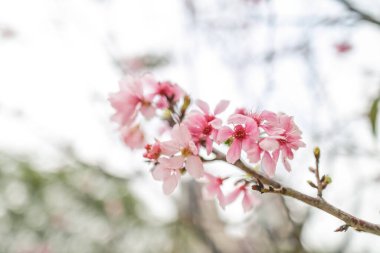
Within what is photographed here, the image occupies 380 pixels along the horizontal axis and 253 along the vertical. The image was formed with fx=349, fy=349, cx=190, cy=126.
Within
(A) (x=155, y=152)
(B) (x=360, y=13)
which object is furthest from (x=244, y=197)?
(B) (x=360, y=13)

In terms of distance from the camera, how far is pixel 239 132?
1.04m

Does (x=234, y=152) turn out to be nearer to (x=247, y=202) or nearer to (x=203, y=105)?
(x=203, y=105)

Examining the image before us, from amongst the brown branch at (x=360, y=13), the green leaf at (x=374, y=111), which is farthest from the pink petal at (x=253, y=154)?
the brown branch at (x=360, y=13)

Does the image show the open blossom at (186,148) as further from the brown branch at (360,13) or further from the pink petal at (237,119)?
the brown branch at (360,13)

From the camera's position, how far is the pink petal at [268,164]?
40.6 inches

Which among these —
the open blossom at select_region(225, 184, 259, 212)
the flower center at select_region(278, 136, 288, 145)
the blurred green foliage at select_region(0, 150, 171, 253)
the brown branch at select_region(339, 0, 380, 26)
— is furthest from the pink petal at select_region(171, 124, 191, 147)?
the blurred green foliage at select_region(0, 150, 171, 253)

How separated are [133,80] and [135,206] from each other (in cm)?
1080

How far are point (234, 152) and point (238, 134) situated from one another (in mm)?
63

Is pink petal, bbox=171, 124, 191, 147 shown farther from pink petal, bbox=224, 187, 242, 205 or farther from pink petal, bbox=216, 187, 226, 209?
pink petal, bbox=224, 187, 242, 205

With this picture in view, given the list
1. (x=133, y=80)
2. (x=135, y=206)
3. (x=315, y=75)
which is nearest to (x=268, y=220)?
(x=315, y=75)

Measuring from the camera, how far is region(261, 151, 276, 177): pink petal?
1.03m

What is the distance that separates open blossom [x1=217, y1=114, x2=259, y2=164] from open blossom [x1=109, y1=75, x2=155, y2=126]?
16.5 inches

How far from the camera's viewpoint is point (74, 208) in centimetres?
1131

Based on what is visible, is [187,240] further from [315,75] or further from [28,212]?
[28,212]
